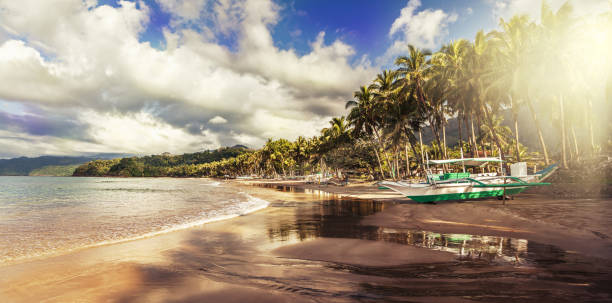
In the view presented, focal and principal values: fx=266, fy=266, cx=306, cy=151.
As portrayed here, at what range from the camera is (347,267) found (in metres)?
5.95

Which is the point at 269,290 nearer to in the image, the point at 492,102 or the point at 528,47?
the point at 528,47

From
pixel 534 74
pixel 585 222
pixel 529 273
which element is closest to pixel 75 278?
pixel 529 273

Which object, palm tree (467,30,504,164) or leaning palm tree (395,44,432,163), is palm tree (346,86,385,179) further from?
palm tree (467,30,504,164)

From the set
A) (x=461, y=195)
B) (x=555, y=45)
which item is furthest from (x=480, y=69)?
(x=461, y=195)

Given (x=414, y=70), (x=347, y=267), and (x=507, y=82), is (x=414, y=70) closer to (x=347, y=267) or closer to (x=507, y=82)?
(x=507, y=82)

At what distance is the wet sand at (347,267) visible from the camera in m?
4.49

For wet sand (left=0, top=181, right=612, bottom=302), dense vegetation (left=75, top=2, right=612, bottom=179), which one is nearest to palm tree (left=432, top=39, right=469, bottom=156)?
dense vegetation (left=75, top=2, right=612, bottom=179)

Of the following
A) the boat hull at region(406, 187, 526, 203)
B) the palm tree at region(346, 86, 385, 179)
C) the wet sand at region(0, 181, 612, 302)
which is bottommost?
the wet sand at region(0, 181, 612, 302)

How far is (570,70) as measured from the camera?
82.0 feet

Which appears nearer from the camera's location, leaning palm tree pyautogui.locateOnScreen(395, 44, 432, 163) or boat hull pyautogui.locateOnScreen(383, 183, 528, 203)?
boat hull pyautogui.locateOnScreen(383, 183, 528, 203)

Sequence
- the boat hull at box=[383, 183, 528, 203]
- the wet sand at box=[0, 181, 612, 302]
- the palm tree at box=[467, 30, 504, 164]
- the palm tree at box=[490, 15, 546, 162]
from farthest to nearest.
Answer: the palm tree at box=[467, 30, 504, 164]
the palm tree at box=[490, 15, 546, 162]
the boat hull at box=[383, 183, 528, 203]
the wet sand at box=[0, 181, 612, 302]

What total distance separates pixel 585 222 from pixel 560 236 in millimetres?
2695

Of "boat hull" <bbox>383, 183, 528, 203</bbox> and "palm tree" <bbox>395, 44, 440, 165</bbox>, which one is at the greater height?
"palm tree" <bbox>395, 44, 440, 165</bbox>

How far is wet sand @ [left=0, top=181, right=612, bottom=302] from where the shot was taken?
449 centimetres
